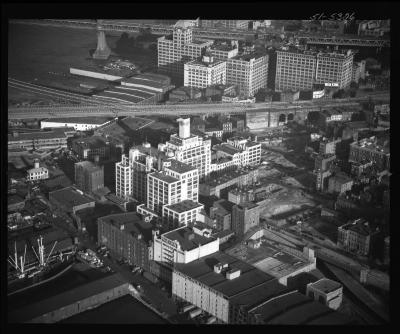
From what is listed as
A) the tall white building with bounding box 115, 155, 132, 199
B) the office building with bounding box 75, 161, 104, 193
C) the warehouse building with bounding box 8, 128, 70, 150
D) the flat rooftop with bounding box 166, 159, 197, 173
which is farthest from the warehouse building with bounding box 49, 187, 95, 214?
the warehouse building with bounding box 8, 128, 70, 150

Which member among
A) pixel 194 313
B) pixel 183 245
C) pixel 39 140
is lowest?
pixel 194 313

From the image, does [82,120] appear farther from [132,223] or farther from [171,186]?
[132,223]

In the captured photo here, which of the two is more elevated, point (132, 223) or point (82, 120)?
point (82, 120)

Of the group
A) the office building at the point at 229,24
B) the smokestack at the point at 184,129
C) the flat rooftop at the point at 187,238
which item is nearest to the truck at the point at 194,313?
the flat rooftop at the point at 187,238

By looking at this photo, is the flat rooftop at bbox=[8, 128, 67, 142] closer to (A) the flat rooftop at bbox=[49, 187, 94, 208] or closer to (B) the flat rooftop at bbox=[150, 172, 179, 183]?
(A) the flat rooftop at bbox=[49, 187, 94, 208]

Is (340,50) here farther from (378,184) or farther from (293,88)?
(378,184)

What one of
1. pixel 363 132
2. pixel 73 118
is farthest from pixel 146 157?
pixel 363 132

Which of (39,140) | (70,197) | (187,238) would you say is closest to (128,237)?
(187,238)
